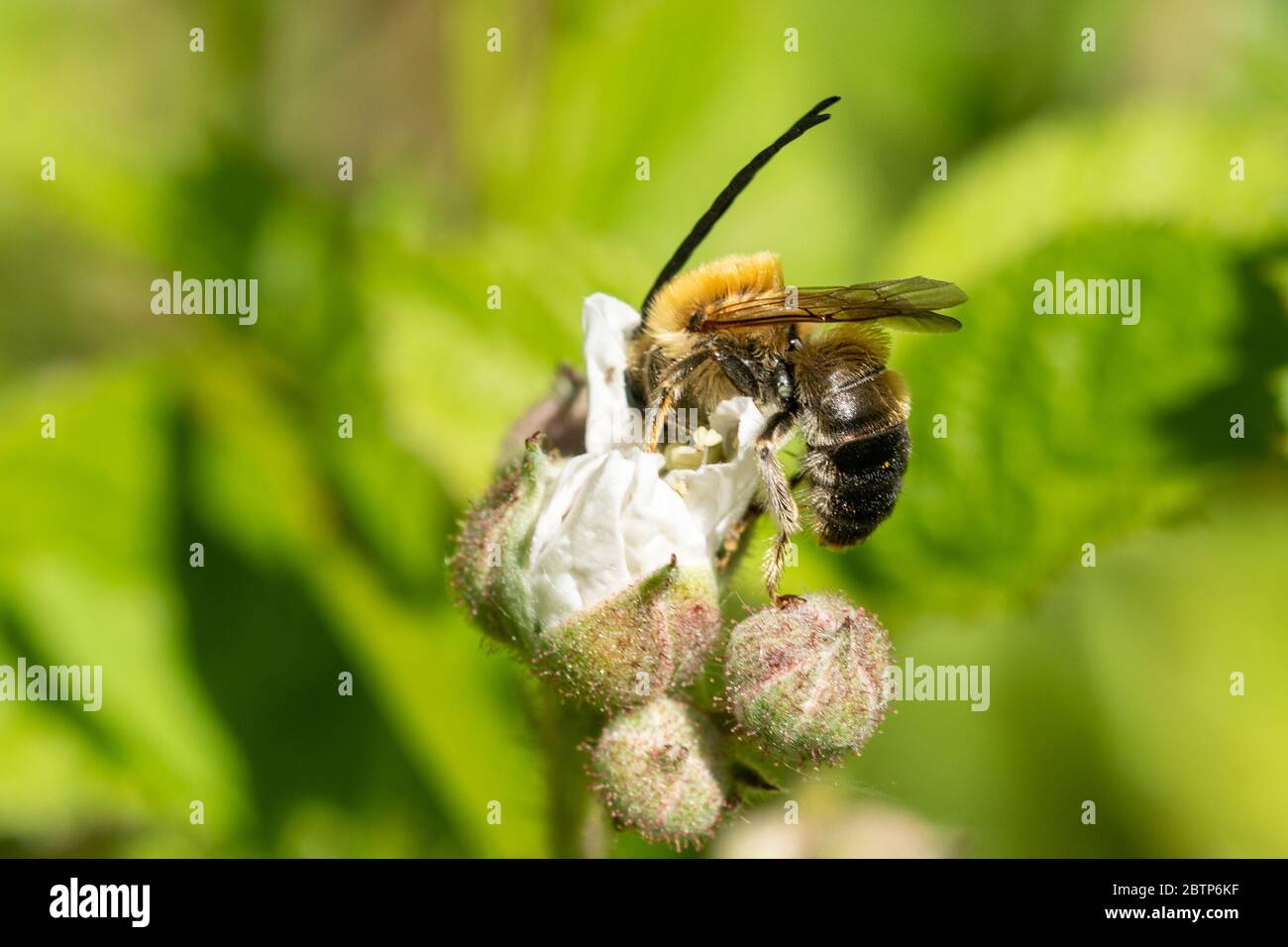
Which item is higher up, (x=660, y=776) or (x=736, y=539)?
(x=736, y=539)

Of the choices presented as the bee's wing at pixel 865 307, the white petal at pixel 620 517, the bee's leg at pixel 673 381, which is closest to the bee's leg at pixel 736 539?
the white petal at pixel 620 517

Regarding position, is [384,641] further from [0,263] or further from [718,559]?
[0,263]

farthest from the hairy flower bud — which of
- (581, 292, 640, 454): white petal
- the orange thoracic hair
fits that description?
the orange thoracic hair

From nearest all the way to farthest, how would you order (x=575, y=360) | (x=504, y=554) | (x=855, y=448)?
(x=504, y=554), (x=855, y=448), (x=575, y=360)

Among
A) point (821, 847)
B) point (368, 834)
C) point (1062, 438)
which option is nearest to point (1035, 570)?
point (1062, 438)

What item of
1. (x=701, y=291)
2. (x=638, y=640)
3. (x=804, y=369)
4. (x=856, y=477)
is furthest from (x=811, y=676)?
(x=701, y=291)

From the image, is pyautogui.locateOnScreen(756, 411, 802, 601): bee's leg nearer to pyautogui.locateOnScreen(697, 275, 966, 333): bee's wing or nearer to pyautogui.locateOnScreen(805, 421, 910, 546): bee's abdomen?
pyautogui.locateOnScreen(805, 421, 910, 546): bee's abdomen

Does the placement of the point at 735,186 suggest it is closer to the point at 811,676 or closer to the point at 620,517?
the point at 620,517
